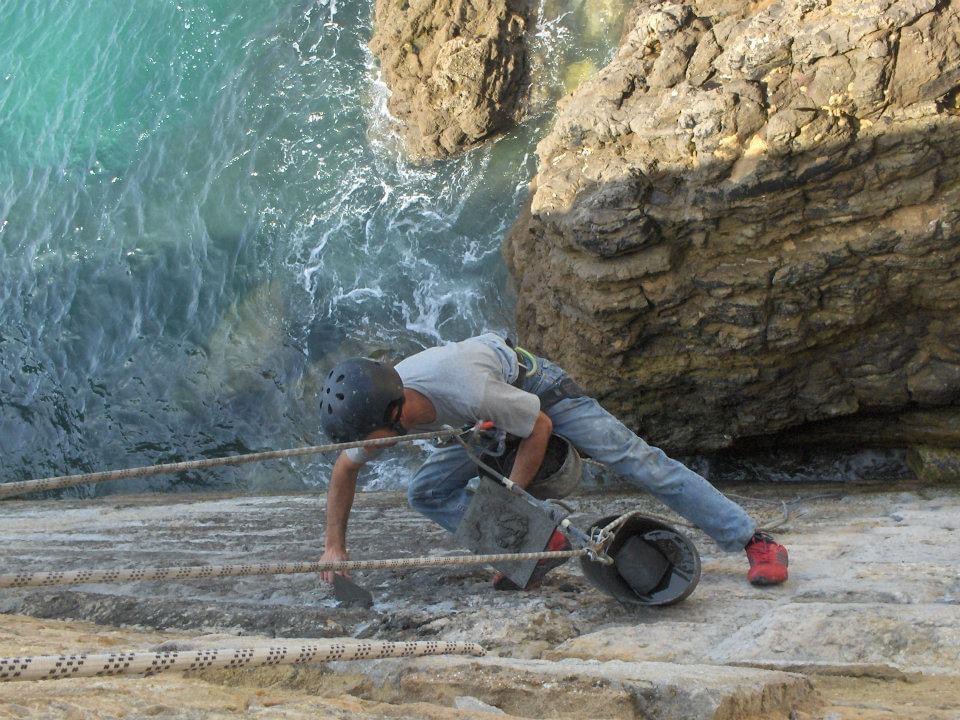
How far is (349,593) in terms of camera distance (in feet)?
11.9

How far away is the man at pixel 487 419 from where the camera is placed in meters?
3.26

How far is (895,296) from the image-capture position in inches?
222

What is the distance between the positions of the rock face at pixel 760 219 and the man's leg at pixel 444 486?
2489 millimetres

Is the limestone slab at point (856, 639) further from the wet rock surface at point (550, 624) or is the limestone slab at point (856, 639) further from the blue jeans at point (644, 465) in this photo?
the blue jeans at point (644, 465)

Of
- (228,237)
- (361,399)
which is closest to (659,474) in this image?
(361,399)

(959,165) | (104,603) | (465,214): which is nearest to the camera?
(104,603)

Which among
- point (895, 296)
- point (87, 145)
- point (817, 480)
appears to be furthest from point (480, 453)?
point (87, 145)

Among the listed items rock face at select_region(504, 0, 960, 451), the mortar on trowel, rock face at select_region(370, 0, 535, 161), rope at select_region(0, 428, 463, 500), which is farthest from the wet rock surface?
rock face at select_region(370, 0, 535, 161)

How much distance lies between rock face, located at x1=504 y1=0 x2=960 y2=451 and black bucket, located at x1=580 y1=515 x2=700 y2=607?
2728mm

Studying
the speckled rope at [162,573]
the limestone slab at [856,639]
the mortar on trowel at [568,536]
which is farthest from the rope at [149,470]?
the limestone slab at [856,639]

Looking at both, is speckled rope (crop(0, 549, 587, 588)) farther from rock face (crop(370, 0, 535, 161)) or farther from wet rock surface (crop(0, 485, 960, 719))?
rock face (crop(370, 0, 535, 161))

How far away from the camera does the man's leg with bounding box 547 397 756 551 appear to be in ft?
12.0

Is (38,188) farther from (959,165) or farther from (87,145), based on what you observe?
(959,165)

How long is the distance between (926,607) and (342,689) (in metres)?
1.86
